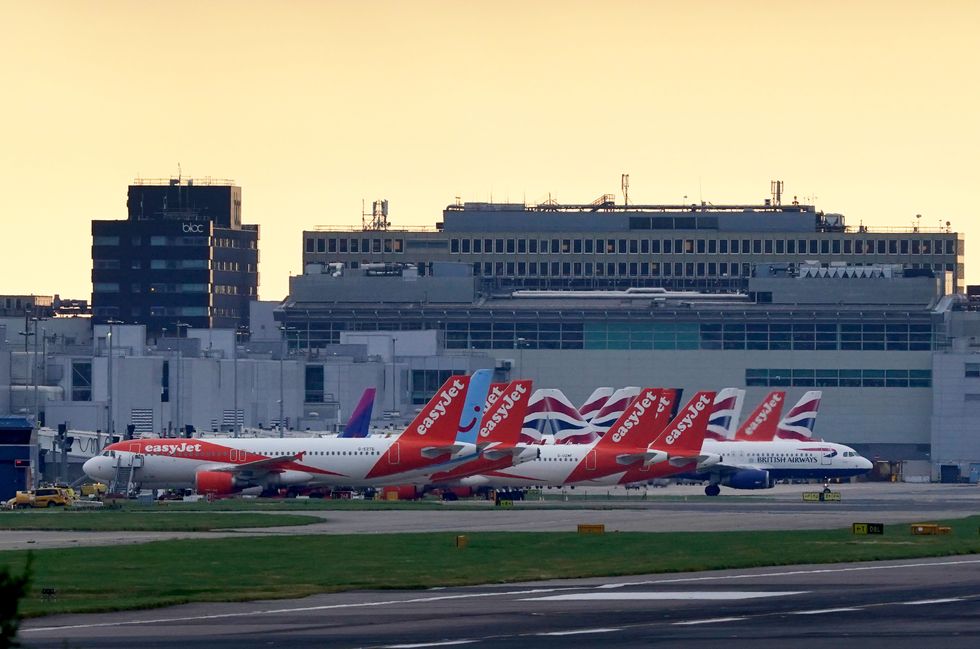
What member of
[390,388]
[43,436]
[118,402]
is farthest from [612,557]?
[390,388]

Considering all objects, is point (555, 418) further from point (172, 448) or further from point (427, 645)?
point (427, 645)

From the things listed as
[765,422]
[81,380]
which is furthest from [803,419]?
[81,380]

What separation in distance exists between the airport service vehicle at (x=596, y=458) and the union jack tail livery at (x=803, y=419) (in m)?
54.8

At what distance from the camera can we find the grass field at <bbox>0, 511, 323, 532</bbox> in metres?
79.2

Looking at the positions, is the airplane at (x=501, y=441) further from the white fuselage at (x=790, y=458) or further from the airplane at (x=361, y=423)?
the white fuselage at (x=790, y=458)

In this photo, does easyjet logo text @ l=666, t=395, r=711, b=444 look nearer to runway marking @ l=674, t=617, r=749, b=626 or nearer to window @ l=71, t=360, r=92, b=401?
window @ l=71, t=360, r=92, b=401

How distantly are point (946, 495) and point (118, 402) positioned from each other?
223ft

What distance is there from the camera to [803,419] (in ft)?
589

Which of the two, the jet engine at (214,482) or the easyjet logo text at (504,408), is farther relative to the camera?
the easyjet logo text at (504,408)

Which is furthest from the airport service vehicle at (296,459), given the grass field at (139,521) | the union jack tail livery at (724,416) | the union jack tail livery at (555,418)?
the union jack tail livery at (724,416)

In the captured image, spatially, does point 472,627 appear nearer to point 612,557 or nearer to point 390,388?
point 612,557

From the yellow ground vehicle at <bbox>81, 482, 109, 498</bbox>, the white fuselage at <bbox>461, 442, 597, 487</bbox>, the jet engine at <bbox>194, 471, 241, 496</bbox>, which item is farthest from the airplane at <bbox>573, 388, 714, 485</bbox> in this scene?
the yellow ground vehicle at <bbox>81, 482, 109, 498</bbox>

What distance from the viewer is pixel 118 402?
162625 millimetres

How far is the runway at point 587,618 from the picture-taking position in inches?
1432
